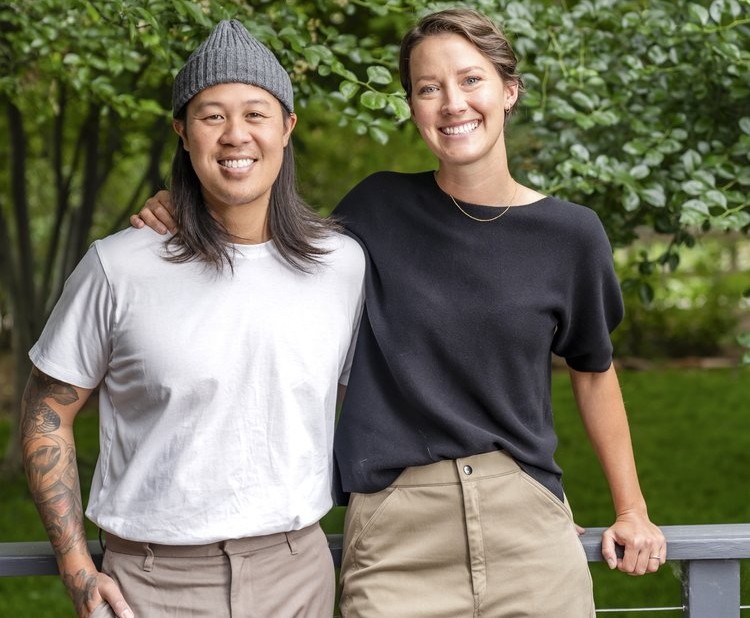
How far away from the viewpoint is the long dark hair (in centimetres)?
216

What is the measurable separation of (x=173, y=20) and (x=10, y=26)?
223 cm

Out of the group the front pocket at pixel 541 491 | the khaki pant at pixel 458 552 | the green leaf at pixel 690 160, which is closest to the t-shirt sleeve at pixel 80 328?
the khaki pant at pixel 458 552

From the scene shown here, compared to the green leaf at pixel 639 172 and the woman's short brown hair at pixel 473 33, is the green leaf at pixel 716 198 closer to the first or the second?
the green leaf at pixel 639 172

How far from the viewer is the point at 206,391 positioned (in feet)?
6.81

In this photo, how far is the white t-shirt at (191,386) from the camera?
2076mm

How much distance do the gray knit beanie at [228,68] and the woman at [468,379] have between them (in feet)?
0.95

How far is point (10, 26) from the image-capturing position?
491 centimetres

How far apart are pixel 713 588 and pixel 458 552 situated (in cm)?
61

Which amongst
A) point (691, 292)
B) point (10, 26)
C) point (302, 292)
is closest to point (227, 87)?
point (302, 292)

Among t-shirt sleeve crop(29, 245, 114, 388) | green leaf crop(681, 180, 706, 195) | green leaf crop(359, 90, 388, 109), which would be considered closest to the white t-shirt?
t-shirt sleeve crop(29, 245, 114, 388)

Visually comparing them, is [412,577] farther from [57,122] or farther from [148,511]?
[57,122]

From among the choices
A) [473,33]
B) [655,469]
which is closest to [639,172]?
[473,33]

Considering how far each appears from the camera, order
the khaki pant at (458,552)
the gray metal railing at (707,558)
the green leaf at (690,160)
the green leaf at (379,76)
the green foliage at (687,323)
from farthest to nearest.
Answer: the green foliage at (687,323)
the green leaf at (690,160)
the green leaf at (379,76)
the gray metal railing at (707,558)
the khaki pant at (458,552)

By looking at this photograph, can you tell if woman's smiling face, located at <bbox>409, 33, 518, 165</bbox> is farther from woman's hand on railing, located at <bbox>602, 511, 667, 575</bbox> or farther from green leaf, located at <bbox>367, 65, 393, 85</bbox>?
woman's hand on railing, located at <bbox>602, 511, 667, 575</bbox>
